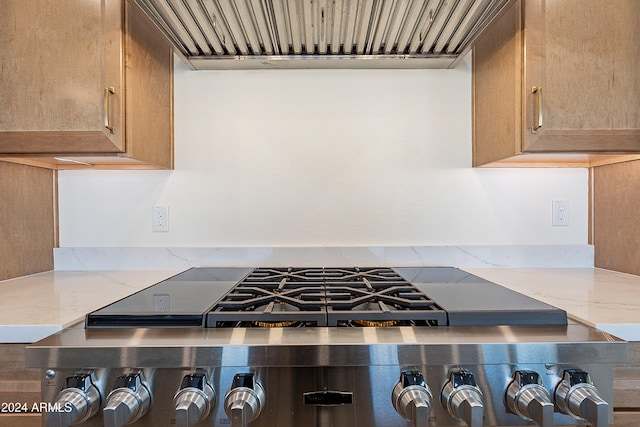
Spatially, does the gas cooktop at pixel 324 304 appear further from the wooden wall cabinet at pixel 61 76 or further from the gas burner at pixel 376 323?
the wooden wall cabinet at pixel 61 76

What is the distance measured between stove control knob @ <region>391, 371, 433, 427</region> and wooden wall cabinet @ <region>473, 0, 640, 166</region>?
80cm

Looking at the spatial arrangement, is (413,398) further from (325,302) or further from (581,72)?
(581,72)

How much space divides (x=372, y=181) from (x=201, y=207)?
686 millimetres

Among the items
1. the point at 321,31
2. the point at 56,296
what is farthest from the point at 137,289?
the point at 321,31

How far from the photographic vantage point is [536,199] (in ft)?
4.97

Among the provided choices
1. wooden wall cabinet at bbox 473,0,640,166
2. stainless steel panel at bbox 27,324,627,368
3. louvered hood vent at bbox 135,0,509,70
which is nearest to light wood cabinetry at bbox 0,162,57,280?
louvered hood vent at bbox 135,0,509,70

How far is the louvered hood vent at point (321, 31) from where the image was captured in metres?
1.11

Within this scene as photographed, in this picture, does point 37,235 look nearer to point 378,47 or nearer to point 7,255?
point 7,255

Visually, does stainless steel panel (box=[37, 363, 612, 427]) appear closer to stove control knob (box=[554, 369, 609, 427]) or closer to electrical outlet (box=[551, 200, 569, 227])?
stove control knob (box=[554, 369, 609, 427])

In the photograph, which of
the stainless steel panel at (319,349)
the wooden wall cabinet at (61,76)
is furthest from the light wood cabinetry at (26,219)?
the stainless steel panel at (319,349)

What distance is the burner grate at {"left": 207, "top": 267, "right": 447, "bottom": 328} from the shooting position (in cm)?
79

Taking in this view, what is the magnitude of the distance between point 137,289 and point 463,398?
3.06 feet

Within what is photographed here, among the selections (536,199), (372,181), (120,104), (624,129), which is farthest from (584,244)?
(120,104)

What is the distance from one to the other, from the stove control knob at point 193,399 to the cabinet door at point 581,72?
3.54 ft
